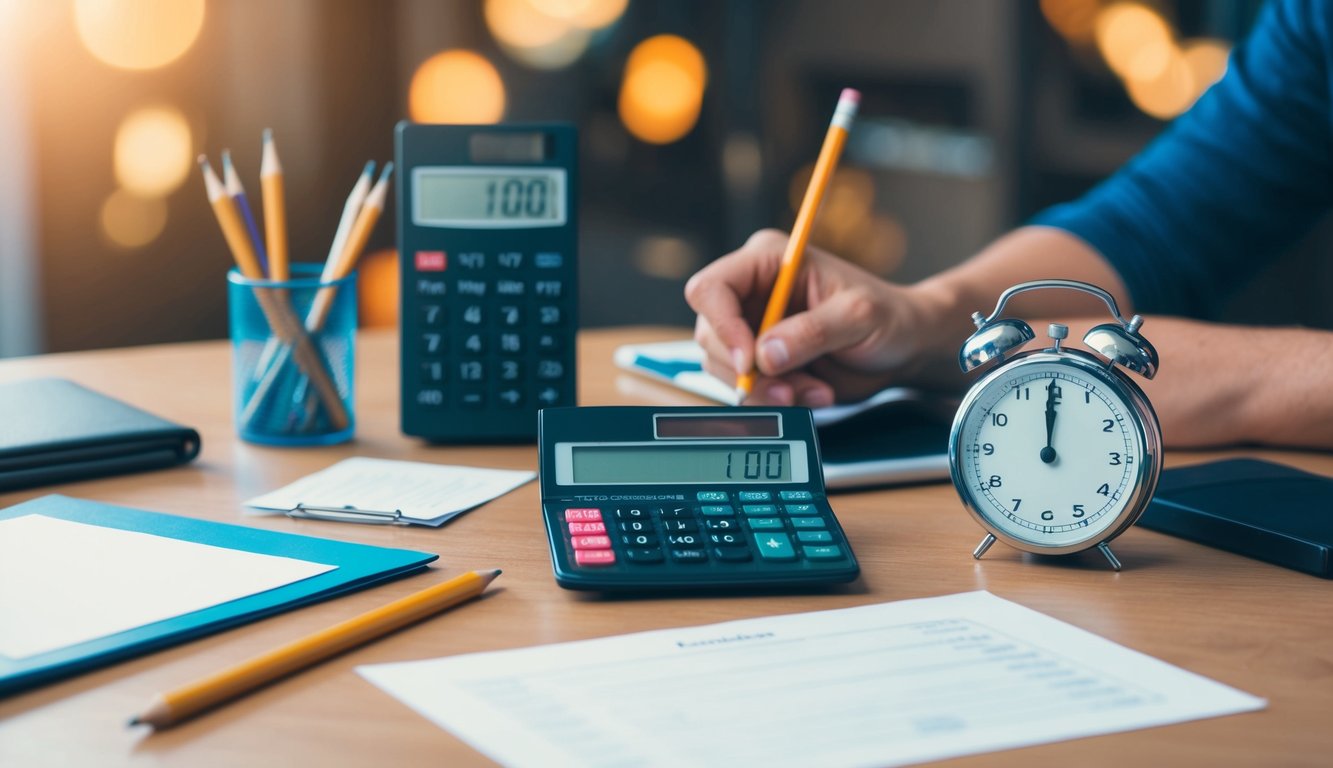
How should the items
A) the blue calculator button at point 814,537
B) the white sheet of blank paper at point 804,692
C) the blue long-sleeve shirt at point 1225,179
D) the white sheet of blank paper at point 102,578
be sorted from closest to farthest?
the white sheet of blank paper at point 804,692 < the white sheet of blank paper at point 102,578 < the blue calculator button at point 814,537 < the blue long-sleeve shirt at point 1225,179

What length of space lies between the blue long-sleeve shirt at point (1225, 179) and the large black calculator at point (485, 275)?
687mm

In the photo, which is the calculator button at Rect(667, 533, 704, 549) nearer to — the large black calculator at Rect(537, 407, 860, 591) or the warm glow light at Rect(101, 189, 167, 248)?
the large black calculator at Rect(537, 407, 860, 591)

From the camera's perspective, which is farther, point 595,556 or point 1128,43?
point 1128,43

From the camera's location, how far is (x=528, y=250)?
1049 millimetres

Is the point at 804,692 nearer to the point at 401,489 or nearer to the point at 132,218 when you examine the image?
the point at 401,489

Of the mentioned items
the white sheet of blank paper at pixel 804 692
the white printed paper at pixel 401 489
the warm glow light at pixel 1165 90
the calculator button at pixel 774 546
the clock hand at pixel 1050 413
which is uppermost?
the warm glow light at pixel 1165 90

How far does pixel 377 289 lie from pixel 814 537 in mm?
2289

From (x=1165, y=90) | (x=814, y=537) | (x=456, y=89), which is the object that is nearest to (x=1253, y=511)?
(x=814, y=537)

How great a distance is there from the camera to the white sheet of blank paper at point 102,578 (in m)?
0.61

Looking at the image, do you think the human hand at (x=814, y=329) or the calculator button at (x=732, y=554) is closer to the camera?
the calculator button at (x=732, y=554)

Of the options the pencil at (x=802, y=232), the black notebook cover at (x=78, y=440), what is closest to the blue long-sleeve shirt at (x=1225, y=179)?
the pencil at (x=802, y=232)

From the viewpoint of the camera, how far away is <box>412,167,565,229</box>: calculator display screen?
1.04m

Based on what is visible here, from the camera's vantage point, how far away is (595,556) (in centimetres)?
69

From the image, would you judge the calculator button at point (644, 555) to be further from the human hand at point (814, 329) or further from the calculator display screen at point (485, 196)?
the calculator display screen at point (485, 196)
